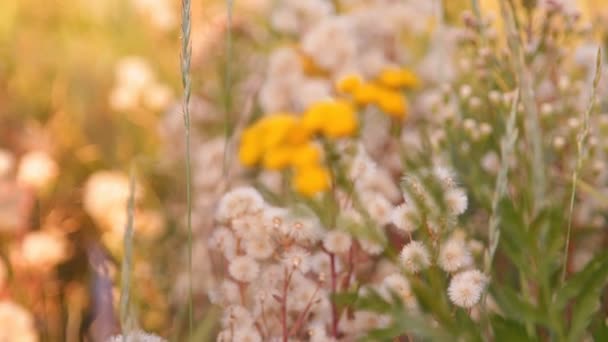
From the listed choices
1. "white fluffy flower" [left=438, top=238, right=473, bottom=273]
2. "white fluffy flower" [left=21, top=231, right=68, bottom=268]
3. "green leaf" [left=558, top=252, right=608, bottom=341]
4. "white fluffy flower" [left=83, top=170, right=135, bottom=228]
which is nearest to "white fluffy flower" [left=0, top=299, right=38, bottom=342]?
"white fluffy flower" [left=21, top=231, right=68, bottom=268]

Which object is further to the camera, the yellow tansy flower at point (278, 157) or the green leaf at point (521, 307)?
the yellow tansy flower at point (278, 157)

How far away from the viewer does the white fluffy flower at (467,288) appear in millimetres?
666

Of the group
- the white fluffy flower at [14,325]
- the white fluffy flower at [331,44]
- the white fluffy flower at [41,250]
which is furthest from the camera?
the white fluffy flower at [331,44]

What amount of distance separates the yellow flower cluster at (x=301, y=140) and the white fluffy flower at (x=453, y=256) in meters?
0.53

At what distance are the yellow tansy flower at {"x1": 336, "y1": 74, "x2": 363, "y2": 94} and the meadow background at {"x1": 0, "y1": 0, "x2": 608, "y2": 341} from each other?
56mm

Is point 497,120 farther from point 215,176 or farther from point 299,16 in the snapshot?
point 299,16

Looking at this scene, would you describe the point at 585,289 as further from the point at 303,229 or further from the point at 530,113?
the point at 303,229

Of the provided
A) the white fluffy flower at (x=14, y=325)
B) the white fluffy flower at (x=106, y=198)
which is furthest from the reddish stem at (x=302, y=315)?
the white fluffy flower at (x=106, y=198)

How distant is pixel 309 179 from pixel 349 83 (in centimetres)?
22

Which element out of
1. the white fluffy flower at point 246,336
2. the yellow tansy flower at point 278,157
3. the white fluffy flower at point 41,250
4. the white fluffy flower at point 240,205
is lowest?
the white fluffy flower at point 41,250

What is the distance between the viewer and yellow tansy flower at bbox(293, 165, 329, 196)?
1.31 meters

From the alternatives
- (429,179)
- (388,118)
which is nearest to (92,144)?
(388,118)

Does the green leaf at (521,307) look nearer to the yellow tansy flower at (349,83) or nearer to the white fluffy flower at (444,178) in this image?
the white fluffy flower at (444,178)

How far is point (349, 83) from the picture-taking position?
4.84ft
